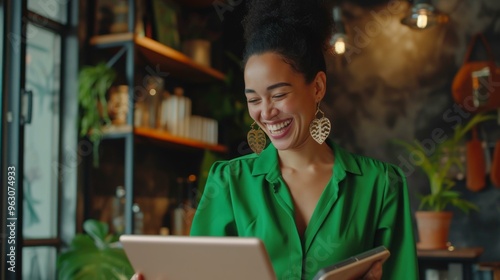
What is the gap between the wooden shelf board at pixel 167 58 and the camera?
3.57 m

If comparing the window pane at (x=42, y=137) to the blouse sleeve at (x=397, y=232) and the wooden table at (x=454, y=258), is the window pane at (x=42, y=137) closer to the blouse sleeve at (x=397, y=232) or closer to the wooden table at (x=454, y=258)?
the wooden table at (x=454, y=258)

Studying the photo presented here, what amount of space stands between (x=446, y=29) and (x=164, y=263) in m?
4.24

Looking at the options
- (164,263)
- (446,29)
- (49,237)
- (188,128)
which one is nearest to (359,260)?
(164,263)

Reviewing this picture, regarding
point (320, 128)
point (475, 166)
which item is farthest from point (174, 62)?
point (320, 128)

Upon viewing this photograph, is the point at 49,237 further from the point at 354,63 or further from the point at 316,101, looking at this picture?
the point at 354,63

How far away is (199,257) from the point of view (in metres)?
1.17

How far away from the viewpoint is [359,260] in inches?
49.6

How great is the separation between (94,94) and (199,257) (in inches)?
94.3

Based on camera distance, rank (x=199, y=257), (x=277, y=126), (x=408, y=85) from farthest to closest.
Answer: (x=408, y=85)
(x=277, y=126)
(x=199, y=257)

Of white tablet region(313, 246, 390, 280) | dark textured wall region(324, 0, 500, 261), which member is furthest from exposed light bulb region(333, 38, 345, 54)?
white tablet region(313, 246, 390, 280)

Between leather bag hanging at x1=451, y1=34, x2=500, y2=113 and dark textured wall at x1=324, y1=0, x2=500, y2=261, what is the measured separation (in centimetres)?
9

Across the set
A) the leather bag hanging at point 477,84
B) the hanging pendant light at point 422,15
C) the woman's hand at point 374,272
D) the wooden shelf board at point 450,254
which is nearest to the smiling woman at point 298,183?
the woman's hand at point 374,272

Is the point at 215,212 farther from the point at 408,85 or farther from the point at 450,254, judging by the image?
the point at 408,85

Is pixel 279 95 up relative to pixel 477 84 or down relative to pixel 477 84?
down
